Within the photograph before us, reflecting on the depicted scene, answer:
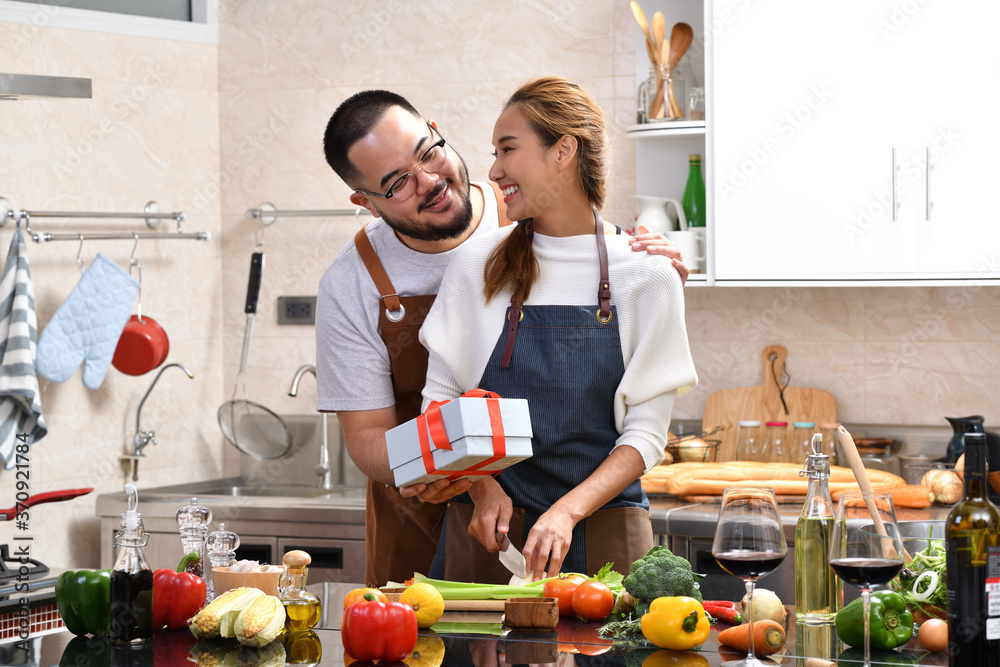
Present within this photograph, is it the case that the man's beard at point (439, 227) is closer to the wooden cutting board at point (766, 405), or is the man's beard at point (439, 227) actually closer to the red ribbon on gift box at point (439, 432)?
the red ribbon on gift box at point (439, 432)

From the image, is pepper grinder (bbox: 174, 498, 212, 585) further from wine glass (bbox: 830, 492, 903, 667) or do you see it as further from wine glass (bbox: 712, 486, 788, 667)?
wine glass (bbox: 830, 492, 903, 667)

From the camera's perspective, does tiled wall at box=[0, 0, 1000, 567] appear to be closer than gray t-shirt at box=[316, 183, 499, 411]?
No

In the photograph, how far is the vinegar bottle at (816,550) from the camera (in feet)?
4.42

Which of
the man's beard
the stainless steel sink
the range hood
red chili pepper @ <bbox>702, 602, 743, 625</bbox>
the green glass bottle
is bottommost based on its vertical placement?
the stainless steel sink

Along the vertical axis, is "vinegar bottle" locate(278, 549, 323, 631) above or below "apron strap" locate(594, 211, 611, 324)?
below

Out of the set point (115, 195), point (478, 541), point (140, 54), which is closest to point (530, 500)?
point (478, 541)

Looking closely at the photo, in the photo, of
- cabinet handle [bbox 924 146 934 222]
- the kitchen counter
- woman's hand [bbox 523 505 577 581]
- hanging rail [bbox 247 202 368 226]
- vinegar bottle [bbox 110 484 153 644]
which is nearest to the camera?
the kitchen counter

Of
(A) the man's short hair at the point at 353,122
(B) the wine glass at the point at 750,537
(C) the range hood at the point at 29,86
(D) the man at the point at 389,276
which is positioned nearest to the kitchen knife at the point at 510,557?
(D) the man at the point at 389,276

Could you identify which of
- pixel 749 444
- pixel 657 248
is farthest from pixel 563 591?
pixel 749 444

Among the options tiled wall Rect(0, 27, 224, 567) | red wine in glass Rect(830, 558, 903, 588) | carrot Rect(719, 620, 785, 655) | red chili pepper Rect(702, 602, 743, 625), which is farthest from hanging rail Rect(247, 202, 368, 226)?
red wine in glass Rect(830, 558, 903, 588)

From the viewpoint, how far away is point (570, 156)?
1776 mm

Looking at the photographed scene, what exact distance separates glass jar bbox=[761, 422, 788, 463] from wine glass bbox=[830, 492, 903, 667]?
6.01 ft

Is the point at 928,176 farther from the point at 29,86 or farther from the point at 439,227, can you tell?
the point at 29,86

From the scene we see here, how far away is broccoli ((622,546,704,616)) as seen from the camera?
1.35 metres
